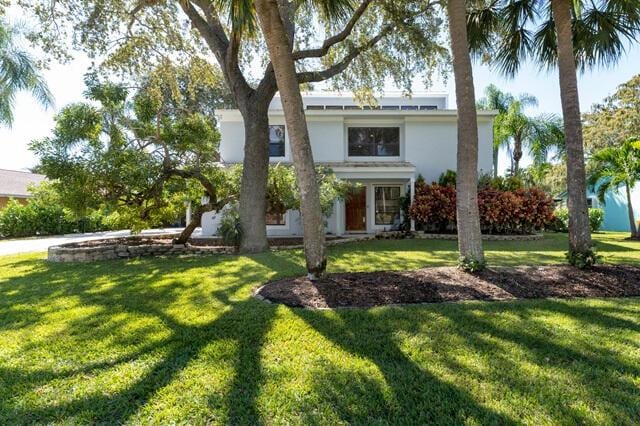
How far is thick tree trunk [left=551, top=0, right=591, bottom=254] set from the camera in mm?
6031

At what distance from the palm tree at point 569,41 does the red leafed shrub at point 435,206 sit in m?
6.10

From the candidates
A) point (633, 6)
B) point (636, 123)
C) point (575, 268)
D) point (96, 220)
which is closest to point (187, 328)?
point (575, 268)

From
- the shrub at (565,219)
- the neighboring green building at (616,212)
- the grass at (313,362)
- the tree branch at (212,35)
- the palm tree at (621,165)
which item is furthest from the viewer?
the neighboring green building at (616,212)

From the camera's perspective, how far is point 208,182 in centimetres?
1131

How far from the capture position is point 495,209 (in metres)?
13.0

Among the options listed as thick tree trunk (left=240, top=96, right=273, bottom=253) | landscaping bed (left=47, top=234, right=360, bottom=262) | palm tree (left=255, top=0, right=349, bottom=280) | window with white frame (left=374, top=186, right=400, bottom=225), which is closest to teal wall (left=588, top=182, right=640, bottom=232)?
window with white frame (left=374, top=186, right=400, bottom=225)

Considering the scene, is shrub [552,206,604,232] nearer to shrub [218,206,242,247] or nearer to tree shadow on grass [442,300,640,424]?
tree shadow on grass [442,300,640,424]

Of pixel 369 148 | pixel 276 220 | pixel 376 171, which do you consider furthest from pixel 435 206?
pixel 276 220

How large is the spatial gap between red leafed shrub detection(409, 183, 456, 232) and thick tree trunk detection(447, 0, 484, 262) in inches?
316

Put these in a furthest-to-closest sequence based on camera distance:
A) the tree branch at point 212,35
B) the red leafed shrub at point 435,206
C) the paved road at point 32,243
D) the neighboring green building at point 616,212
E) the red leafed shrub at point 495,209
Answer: the neighboring green building at point 616,212 → the red leafed shrub at point 435,206 → the paved road at point 32,243 → the red leafed shrub at point 495,209 → the tree branch at point 212,35

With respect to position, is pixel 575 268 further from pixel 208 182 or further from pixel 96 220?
pixel 96 220

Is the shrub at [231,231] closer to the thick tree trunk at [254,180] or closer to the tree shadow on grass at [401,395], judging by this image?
the thick tree trunk at [254,180]

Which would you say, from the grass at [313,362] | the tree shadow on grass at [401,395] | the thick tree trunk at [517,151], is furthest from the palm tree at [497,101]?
the tree shadow on grass at [401,395]

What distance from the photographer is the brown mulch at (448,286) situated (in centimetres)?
493
